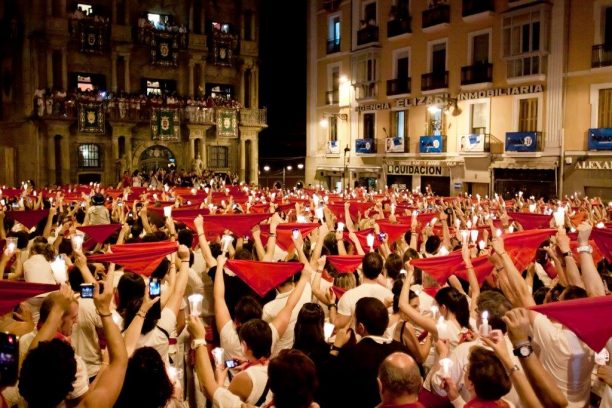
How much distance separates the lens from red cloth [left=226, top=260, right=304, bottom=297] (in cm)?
679

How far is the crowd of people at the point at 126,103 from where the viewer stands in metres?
34.4

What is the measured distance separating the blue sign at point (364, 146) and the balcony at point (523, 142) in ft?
31.7

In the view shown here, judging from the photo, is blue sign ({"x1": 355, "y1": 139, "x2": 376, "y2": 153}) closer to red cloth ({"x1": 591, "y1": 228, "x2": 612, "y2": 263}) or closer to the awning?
the awning

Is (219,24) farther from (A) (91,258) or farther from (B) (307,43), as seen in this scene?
(A) (91,258)

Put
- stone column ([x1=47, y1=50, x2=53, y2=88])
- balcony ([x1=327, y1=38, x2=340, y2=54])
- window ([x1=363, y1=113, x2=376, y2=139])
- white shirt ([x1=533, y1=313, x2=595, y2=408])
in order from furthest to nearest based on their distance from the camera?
balcony ([x1=327, y1=38, x2=340, y2=54]) < window ([x1=363, y1=113, x2=376, y2=139]) < stone column ([x1=47, y1=50, x2=53, y2=88]) < white shirt ([x1=533, y1=313, x2=595, y2=408])

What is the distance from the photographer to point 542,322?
4574mm

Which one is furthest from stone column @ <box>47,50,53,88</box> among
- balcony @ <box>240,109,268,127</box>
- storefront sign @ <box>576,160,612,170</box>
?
storefront sign @ <box>576,160,612,170</box>

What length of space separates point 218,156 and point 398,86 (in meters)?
14.5

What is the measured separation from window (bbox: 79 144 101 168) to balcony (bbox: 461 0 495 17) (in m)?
23.7

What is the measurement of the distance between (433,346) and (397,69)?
31600 mm

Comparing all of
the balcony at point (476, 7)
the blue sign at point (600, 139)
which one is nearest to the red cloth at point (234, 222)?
the blue sign at point (600, 139)

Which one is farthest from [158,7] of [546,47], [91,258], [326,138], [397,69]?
[91,258]

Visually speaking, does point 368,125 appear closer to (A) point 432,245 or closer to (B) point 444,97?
(B) point 444,97

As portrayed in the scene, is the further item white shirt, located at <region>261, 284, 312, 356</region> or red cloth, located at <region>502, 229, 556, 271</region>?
red cloth, located at <region>502, 229, 556, 271</region>
